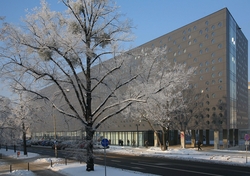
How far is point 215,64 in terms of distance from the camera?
45.2 meters

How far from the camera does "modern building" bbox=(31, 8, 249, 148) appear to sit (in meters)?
44.0

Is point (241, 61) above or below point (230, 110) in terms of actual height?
above

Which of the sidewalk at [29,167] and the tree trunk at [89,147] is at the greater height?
the tree trunk at [89,147]

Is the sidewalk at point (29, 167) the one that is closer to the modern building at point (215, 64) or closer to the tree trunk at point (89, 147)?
the tree trunk at point (89, 147)

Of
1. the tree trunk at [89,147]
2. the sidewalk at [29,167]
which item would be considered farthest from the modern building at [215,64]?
the tree trunk at [89,147]

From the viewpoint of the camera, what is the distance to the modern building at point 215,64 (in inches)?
1731

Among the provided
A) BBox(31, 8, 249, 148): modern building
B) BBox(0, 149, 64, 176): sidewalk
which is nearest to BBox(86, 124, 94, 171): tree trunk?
BBox(0, 149, 64, 176): sidewalk

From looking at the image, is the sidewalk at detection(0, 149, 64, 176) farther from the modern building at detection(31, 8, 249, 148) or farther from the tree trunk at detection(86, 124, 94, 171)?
the modern building at detection(31, 8, 249, 148)

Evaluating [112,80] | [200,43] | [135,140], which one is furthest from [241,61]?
[112,80]

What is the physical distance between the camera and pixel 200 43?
157 feet

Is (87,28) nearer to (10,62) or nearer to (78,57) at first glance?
(78,57)

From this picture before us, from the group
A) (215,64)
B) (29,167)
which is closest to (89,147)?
(29,167)

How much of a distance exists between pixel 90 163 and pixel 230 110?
33902 millimetres

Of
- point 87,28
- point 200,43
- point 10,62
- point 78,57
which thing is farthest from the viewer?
point 200,43
